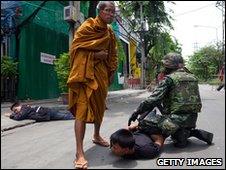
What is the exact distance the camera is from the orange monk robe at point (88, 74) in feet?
18.4

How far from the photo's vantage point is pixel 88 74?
5621 mm

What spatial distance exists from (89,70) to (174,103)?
1.28 metres

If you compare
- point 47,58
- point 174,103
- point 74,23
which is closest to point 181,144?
point 174,103

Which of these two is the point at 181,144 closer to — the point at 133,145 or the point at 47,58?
the point at 133,145

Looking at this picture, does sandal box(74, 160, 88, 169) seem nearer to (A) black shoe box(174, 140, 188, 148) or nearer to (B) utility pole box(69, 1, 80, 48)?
(A) black shoe box(174, 140, 188, 148)

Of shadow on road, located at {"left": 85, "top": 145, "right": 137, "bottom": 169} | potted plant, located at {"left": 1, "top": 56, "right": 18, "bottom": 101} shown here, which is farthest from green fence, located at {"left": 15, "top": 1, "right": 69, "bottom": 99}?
shadow on road, located at {"left": 85, "top": 145, "right": 137, "bottom": 169}

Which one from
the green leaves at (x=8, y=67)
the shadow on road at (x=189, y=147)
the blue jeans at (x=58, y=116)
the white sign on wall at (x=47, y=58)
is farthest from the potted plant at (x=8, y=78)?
the shadow on road at (x=189, y=147)

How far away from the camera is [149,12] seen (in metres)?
39.0

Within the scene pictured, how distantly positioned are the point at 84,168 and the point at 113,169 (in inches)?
12.0

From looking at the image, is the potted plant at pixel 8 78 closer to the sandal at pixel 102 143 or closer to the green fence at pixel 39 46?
the green fence at pixel 39 46

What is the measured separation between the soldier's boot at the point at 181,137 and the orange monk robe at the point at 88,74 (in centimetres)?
103

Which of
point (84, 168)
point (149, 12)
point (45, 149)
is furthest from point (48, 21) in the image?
point (149, 12)

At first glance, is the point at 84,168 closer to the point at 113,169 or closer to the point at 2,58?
the point at 113,169

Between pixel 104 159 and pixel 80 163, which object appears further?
pixel 104 159
